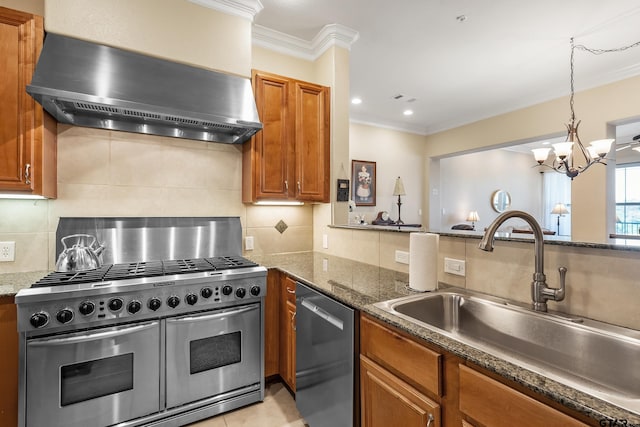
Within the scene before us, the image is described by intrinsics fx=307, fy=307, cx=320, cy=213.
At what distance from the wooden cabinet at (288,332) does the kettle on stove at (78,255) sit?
1.24 metres

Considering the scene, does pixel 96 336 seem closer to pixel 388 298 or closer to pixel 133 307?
pixel 133 307

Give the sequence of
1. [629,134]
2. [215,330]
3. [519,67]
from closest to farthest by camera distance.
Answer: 1. [215,330]
2. [519,67]
3. [629,134]

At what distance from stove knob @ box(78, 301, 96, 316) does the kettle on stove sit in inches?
Result: 17.6

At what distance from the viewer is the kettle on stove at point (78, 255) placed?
1.91 m

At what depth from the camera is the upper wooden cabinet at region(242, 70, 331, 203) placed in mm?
2441

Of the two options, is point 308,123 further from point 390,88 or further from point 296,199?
point 390,88

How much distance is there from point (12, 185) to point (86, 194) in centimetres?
42

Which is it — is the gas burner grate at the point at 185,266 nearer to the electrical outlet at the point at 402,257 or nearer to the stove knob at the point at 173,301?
the stove knob at the point at 173,301

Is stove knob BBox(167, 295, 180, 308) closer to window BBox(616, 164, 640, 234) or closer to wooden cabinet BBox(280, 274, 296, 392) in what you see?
wooden cabinet BBox(280, 274, 296, 392)

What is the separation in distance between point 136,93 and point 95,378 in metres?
1.65

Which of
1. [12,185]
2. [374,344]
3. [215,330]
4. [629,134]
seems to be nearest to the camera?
[374,344]

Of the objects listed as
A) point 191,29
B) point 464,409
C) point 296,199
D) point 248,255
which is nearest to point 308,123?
point 296,199

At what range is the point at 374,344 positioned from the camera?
1.29 meters

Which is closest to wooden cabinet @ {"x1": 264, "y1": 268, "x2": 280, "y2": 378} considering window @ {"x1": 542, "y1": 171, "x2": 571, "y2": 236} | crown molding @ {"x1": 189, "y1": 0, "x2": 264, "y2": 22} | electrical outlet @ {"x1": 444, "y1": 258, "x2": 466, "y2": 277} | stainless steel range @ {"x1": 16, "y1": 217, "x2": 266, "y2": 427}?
stainless steel range @ {"x1": 16, "y1": 217, "x2": 266, "y2": 427}
